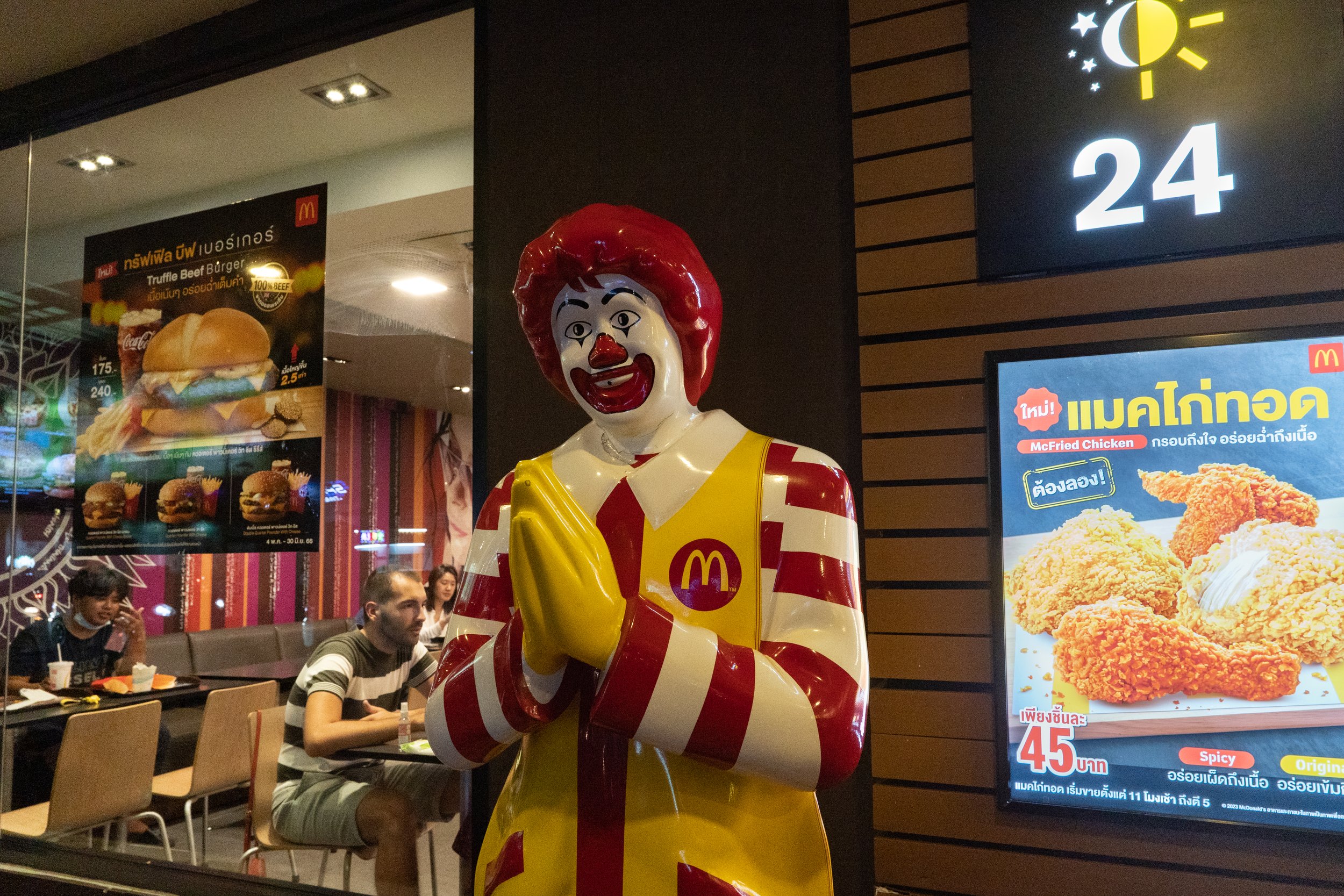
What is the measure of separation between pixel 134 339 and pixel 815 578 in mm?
3129

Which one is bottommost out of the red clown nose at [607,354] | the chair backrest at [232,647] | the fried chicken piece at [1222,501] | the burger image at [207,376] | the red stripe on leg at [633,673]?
the chair backrest at [232,647]

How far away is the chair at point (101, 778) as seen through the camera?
10.4 ft

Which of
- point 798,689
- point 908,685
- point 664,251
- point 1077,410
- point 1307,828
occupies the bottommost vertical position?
point 1307,828

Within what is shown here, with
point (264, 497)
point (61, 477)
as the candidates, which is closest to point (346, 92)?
point (264, 497)

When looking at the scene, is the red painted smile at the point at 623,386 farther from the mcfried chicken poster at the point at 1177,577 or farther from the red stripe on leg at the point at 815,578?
the mcfried chicken poster at the point at 1177,577

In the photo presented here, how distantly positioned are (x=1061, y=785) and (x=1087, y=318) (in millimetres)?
935

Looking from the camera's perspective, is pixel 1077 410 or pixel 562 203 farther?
pixel 562 203

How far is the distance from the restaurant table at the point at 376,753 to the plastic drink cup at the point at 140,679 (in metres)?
1.16

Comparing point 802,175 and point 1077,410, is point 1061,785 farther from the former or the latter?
point 802,175

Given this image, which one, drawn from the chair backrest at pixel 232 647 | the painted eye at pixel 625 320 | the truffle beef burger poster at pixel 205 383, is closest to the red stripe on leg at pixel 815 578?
the painted eye at pixel 625 320

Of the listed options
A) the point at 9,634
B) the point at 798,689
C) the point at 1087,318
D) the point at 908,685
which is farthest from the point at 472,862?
the point at 9,634

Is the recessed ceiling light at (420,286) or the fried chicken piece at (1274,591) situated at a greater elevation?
the recessed ceiling light at (420,286)

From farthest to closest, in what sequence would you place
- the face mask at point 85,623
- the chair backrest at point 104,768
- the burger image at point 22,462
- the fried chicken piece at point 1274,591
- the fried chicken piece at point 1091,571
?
the burger image at point 22,462
the face mask at point 85,623
the chair backrest at point 104,768
the fried chicken piece at point 1091,571
the fried chicken piece at point 1274,591

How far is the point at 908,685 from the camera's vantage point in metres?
1.94
